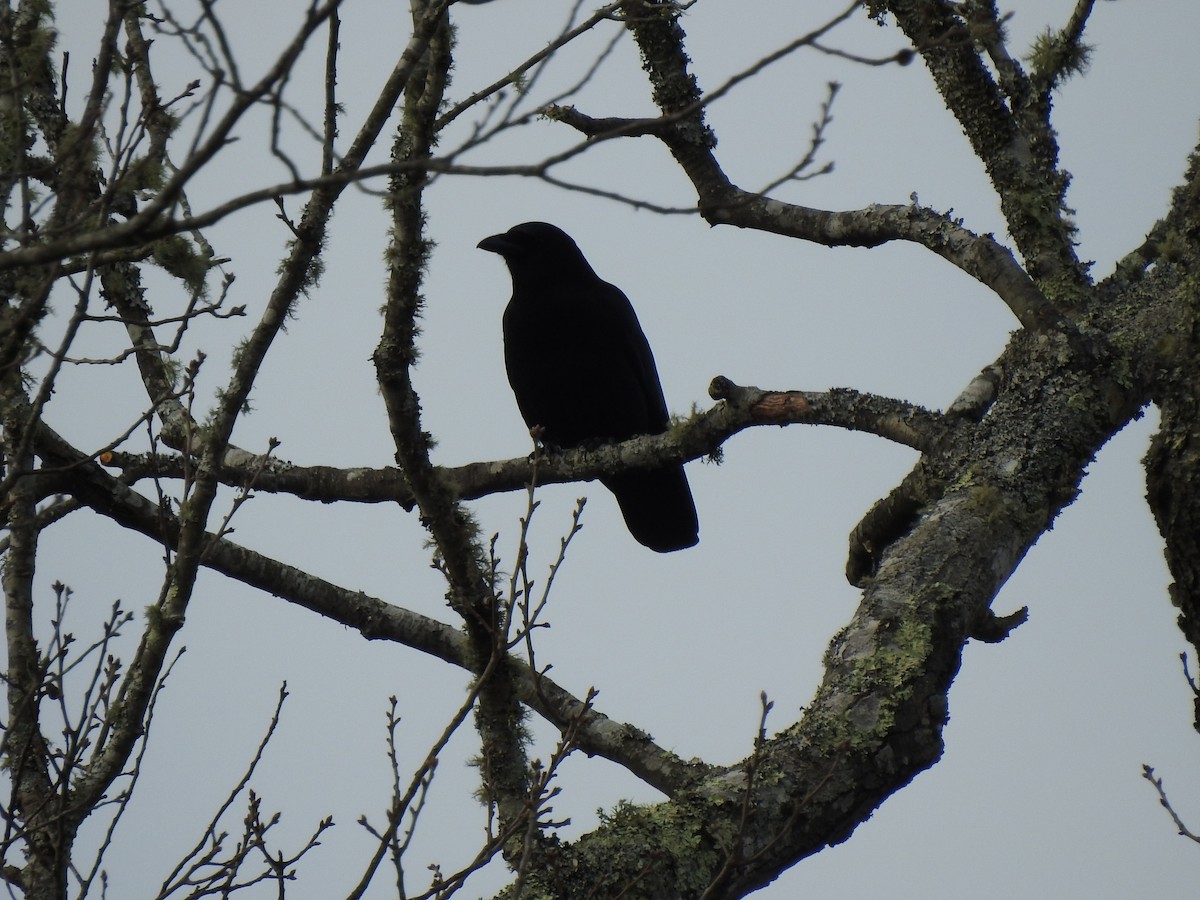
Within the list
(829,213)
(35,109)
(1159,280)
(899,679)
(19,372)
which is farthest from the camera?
(829,213)

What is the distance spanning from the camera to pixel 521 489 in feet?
14.5

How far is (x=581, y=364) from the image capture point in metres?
6.04

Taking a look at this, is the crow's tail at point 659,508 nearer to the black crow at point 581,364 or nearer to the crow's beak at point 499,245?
the black crow at point 581,364

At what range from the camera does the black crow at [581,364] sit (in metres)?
6.07

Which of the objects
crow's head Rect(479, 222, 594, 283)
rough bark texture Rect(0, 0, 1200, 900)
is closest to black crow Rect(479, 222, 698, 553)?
crow's head Rect(479, 222, 594, 283)

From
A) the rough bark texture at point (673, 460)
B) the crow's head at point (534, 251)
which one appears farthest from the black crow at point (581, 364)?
the rough bark texture at point (673, 460)

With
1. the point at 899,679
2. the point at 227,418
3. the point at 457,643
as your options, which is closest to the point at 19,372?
the point at 227,418

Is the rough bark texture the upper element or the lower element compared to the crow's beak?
lower

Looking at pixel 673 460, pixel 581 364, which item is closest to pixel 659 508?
pixel 581 364

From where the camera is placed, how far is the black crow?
6.07m

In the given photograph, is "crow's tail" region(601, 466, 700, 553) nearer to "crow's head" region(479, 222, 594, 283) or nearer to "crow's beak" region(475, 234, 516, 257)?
"crow's head" region(479, 222, 594, 283)

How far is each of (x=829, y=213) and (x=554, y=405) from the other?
2198 mm

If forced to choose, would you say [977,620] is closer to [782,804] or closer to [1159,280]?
[782,804]

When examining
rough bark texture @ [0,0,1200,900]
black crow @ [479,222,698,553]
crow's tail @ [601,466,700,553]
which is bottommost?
rough bark texture @ [0,0,1200,900]
